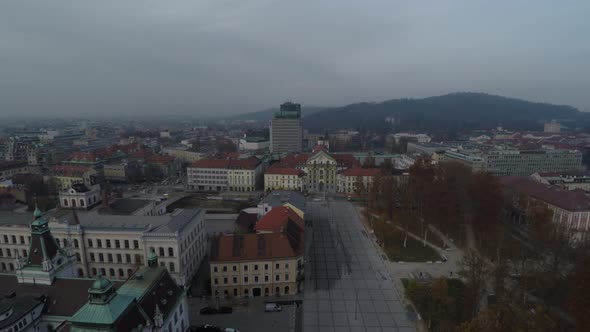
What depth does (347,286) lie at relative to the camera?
4803 centimetres

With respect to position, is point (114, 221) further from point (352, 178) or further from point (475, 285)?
point (352, 178)

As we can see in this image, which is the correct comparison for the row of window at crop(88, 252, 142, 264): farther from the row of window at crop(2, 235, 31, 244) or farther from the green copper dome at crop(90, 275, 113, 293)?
the green copper dome at crop(90, 275, 113, 293)

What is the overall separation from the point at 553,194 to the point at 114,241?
8598cm

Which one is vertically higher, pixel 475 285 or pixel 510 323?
pixel 510 323

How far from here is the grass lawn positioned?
56831 mm

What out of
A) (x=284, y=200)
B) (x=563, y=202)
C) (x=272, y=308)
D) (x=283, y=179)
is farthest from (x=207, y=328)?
(x=563, y=202)

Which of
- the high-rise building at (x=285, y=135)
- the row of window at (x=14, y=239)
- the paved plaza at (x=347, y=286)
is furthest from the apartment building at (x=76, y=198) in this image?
the high-rise building at (x=285, y=135)

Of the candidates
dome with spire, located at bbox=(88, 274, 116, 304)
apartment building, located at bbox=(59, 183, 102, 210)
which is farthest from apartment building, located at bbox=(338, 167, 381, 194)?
dome with spire, located at bbox=(88, 274, 116, 304)

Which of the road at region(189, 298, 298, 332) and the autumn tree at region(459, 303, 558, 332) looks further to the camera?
the road at region(189, 298, 298, 332)

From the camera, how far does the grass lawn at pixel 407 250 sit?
56.8 metres

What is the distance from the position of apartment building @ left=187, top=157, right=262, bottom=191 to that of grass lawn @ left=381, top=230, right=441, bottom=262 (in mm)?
56094

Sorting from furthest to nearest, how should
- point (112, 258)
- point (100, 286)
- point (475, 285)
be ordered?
point (112, 258) → point (475, 285) → point (100, 286)

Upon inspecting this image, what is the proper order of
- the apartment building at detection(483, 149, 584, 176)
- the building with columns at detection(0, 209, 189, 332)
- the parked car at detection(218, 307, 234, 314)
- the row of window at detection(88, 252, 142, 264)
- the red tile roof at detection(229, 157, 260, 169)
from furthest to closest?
the apartment building at detection(483, 149, 584, 176) < the red tile roof at detection(229, 157, 260, 169) < the row of window at detection(88, 252, 142, 264) < the parked car at detection(218, 307, 234, 314) < the building with columns at detection(0, 209, 189, 332)

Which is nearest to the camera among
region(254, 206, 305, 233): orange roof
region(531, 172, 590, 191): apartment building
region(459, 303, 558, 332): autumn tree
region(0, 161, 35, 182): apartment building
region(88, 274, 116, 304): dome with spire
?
region(88, 274, 116, 304): dome with spire
